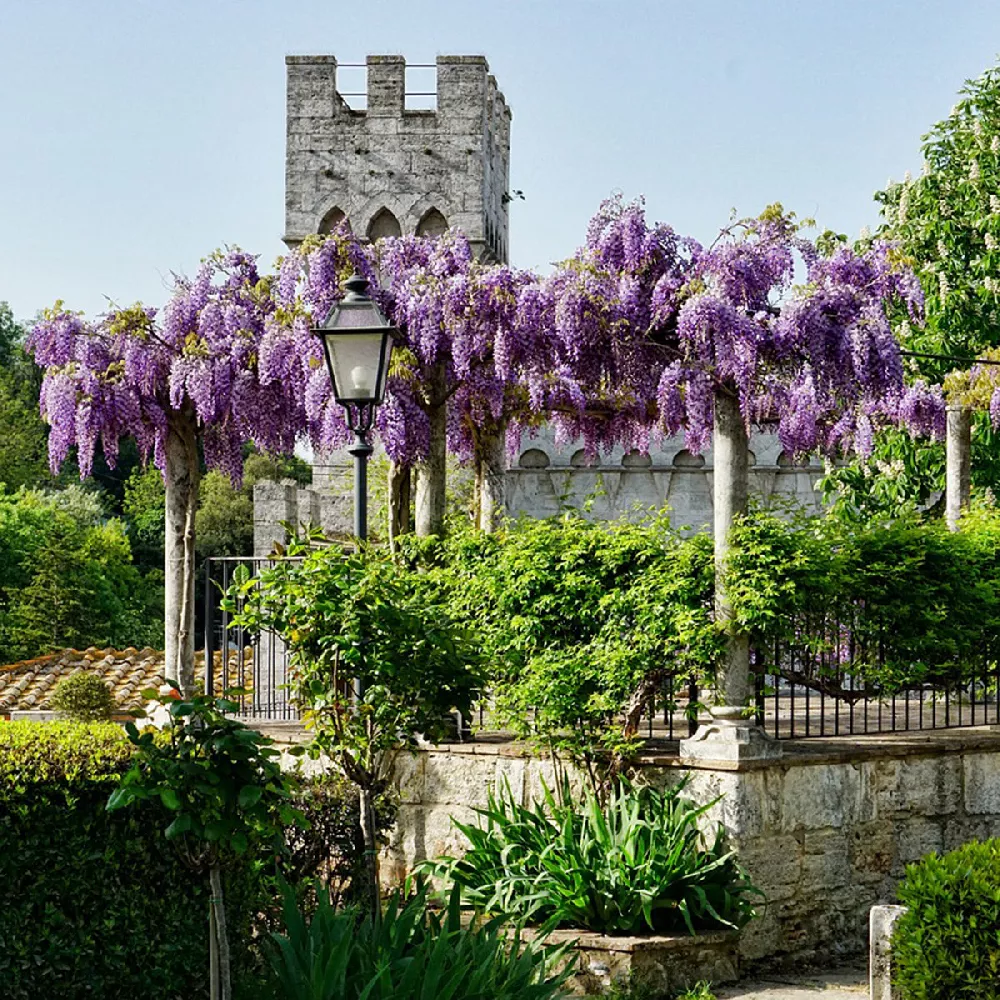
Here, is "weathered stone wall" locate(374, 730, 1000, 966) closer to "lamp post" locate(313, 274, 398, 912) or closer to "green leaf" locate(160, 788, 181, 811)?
"lamp post" locate(313, 274, 398, 912)

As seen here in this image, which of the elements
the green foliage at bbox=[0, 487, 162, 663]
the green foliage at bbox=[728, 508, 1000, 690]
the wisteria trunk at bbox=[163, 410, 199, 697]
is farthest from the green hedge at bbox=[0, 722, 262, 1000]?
the green foliage at bbox=[0, 487, 162, 663]

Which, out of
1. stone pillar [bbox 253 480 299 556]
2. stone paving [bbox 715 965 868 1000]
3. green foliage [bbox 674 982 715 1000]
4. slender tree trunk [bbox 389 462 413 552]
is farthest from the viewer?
stone pillar [bbox 253 480 299 556]

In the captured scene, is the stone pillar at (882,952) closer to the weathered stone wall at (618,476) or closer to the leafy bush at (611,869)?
the leafy bush at (611,869)

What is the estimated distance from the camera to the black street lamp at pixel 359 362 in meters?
8.14

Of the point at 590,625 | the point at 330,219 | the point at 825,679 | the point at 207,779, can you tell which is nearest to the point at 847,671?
the point at 825,679

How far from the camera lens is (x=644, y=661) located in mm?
8703

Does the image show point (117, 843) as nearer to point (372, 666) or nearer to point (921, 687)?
point (372, 666)

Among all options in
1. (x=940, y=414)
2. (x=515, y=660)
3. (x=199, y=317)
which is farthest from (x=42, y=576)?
(x=515, y=660)

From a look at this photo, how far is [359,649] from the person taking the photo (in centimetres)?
774

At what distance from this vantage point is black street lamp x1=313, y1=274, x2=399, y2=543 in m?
8.14

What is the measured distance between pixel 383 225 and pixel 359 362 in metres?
12.6

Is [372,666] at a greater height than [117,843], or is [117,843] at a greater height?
[372,666]

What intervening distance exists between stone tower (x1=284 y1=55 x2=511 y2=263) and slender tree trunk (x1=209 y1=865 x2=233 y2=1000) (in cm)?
1510

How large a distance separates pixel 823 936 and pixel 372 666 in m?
3.20
